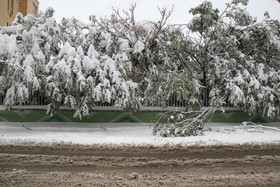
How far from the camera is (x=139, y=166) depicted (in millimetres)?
4582

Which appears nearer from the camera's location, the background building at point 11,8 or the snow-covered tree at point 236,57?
the snow-covered tree at point 236,57

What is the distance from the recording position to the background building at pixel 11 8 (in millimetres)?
19630

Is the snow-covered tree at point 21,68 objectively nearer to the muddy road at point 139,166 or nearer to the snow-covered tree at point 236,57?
the muddy road at point 139,166

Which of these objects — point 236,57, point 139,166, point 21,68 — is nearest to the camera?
point 139,166

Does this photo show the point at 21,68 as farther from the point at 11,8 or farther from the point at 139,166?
the point at 11,8

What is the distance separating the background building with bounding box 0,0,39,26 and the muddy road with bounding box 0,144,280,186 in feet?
59.3

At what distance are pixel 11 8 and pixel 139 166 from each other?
78.3 feet

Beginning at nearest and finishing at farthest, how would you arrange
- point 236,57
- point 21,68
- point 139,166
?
point 139,166 → point 21,68 → point 236,57

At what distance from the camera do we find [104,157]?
5172mm

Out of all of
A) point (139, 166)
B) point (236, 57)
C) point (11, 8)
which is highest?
point (11, 8)

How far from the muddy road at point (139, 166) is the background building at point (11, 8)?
59.3ft

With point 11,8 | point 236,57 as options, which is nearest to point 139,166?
point 236,57

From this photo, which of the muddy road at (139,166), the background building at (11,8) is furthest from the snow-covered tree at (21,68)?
the background building at (11,8)

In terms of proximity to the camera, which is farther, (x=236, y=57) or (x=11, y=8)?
(x=11, y=8)
